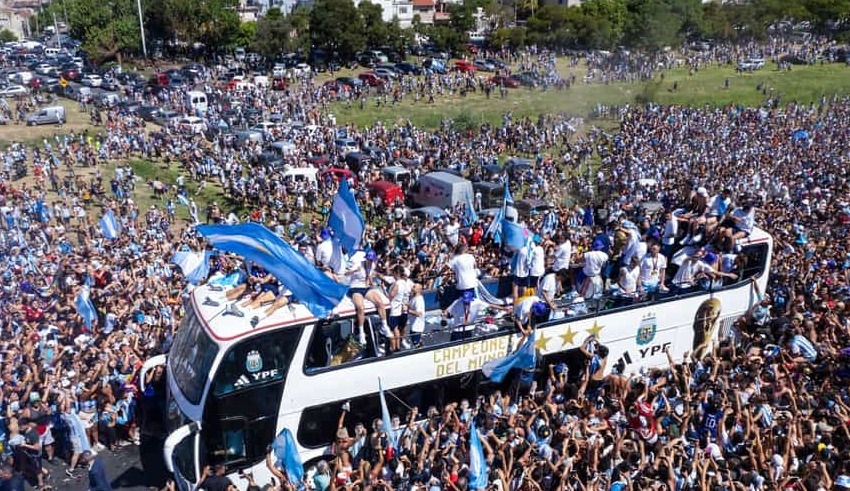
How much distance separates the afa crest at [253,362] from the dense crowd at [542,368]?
4.48 ft

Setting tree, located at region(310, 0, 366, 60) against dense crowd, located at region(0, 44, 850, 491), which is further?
tree, located at region(310, 0, 366, 60)

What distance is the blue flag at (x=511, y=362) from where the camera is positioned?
33.8 feet

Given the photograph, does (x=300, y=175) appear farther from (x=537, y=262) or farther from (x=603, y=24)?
(x=603, y=24)

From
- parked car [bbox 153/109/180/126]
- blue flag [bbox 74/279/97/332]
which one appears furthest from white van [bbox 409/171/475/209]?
parked car [bbox 153/109/180/126]

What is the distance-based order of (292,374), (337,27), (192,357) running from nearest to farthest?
(292,374), (192,357), (337,27)

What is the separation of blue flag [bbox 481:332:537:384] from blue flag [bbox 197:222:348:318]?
2.48 m

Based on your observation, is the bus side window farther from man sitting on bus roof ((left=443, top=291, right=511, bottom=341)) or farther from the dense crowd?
man sitting on bus roof ((left=443, top=291, right=511, bottom=341))

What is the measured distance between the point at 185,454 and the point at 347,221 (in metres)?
4.09

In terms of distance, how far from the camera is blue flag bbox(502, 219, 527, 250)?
1250 centimetres

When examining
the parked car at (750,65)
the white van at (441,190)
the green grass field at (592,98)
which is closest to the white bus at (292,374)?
the white van at (441,190)

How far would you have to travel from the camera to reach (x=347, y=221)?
→ 11.2 metres

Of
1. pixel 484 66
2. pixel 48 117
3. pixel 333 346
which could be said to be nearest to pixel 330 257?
pixel 333 346

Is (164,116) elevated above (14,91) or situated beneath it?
situated beneath

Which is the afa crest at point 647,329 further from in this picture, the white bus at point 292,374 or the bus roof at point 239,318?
the bus roof at point 239,318
